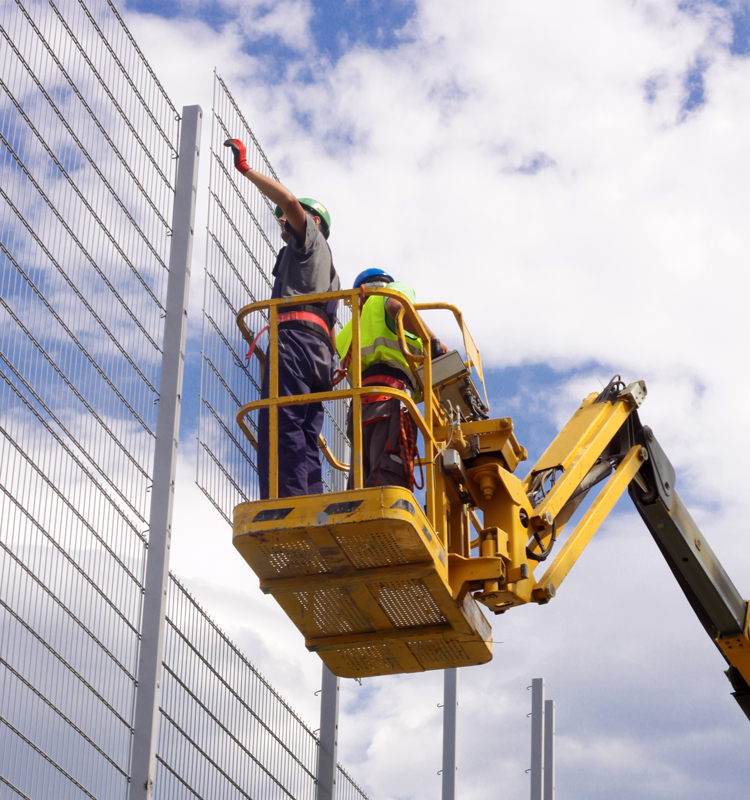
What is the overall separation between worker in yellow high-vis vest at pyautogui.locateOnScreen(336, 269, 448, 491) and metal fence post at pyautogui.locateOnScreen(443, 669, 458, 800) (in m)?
7.94

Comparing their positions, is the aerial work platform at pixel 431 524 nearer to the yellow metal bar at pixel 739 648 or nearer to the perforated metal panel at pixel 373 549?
the perforated metal panel at pixel 373 549

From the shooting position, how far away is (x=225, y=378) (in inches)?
416

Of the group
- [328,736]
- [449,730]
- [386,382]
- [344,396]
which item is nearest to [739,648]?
[328,736]

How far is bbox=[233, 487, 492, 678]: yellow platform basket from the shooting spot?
7766 millimetres

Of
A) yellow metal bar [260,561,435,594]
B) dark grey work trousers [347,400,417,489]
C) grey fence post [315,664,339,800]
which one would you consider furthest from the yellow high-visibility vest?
grey fence post [315,664,339,800]

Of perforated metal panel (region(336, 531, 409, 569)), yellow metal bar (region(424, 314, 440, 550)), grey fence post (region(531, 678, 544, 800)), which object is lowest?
perforated metal panel (region(336, 531, 409, 569))

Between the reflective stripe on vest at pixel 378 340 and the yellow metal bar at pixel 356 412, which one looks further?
the reflective stripe on vest at pixel 378 340

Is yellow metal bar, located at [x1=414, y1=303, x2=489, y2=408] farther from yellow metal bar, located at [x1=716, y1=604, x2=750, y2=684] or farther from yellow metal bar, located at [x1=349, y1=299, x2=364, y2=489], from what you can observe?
yellow metal bar, located at [x1=716, y1=604, x2=750, y2=684]

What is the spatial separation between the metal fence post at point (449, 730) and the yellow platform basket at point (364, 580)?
7414 millimetres

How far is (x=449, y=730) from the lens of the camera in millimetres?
16797

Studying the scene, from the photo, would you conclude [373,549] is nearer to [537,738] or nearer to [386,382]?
[386,382]

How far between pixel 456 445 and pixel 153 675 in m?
2.65

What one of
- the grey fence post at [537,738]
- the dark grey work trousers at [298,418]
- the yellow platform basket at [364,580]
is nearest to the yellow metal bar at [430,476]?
the yellow platform basket at [364,580]

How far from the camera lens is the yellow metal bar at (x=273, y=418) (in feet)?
26.4
